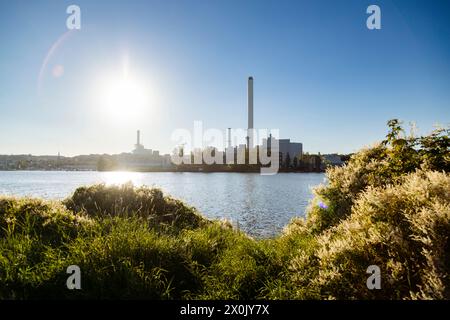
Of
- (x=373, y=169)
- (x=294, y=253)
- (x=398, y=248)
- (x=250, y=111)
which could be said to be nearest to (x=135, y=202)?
(x=294, y=253)

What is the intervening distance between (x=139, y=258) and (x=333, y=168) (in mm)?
6568

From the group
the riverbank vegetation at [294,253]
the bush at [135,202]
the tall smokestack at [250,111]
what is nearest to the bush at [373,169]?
the riverbank vegetation at [294,253]

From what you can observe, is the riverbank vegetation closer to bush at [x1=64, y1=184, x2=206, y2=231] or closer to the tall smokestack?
bush at [x1=64, y1=184, x2=206, y2=231]

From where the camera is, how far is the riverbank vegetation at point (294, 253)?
4.30m

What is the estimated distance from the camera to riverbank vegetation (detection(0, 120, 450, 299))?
14.1 feet

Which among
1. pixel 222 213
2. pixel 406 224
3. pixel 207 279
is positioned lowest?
pixel 222 213

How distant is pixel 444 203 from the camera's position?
4.22m

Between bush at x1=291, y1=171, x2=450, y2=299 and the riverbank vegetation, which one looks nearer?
bush at x1=291, y1=171, x2=450, y2=299

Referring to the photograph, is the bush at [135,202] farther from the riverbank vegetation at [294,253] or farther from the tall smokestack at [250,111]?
the tall smokestack at [250,111]

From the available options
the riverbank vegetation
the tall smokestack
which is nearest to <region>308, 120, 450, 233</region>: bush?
the riverbank vegetation

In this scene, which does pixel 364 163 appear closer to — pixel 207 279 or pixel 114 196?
pixel 207 279

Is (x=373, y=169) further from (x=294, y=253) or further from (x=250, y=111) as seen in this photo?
(x=250, y=111)

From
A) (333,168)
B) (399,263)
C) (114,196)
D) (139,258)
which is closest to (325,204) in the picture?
(333,168)

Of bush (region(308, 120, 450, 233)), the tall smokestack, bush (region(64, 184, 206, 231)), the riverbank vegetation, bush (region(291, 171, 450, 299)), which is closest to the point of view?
bush (region(291, 171, 450, 299))
